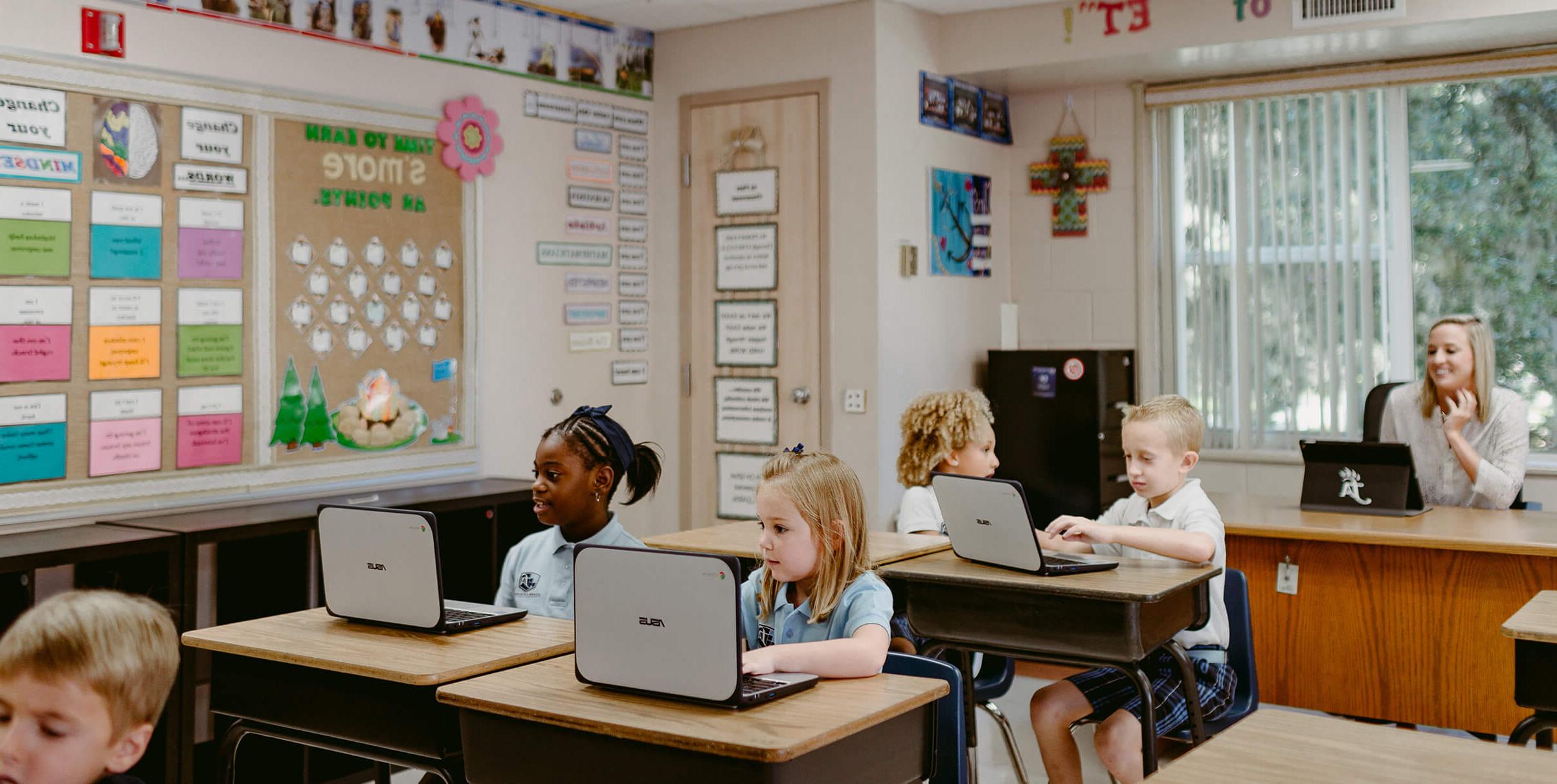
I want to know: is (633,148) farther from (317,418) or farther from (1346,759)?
(1346,759)

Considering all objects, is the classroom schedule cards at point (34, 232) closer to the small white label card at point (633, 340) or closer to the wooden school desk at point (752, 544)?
the wooden school desk at point (752, 544)

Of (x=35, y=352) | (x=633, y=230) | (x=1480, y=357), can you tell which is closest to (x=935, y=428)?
(x=1480, y=357)

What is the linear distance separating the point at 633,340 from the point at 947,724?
3.38 m

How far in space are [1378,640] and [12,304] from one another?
12.5ft

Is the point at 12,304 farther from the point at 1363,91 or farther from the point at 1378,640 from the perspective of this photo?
the point at 1363,91

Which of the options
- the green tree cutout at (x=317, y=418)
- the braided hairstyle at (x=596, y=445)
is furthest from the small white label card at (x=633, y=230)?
the braided hairstyle at (x=596, y=445)

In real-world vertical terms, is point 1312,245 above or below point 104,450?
above

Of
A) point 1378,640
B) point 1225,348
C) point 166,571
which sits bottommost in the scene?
point 1378,640

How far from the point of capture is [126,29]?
12.1ft

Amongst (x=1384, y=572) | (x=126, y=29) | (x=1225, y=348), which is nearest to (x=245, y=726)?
(x=126, y=29)

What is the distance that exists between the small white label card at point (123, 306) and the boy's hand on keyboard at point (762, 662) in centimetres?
248

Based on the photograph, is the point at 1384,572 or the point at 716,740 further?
the point at 1384,572

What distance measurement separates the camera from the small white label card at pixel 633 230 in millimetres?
5270

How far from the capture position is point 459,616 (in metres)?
2.49
